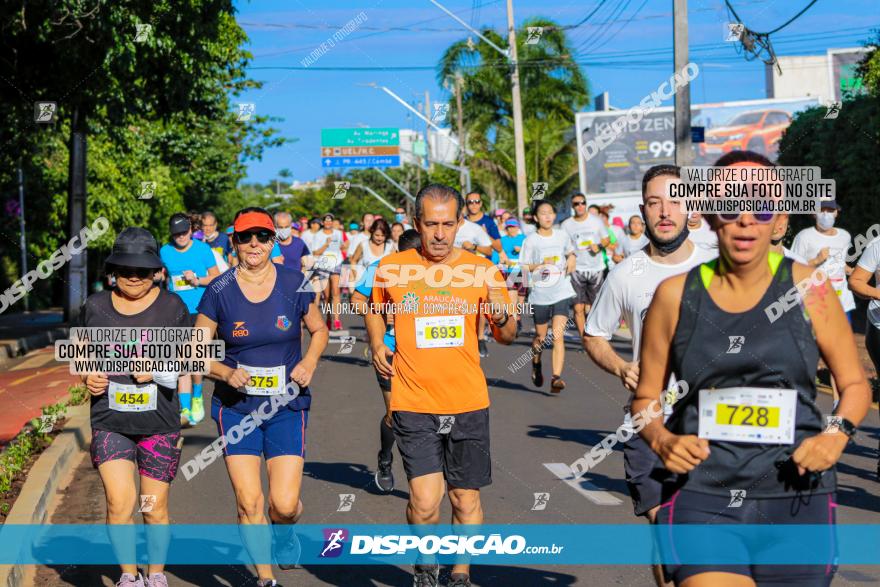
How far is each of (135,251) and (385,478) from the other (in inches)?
134

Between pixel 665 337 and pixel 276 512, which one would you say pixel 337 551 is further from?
pixel 665 337

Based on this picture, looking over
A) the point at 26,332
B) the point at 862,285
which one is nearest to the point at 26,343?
the point at 26,332

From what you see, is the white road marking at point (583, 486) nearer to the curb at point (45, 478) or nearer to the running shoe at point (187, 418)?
the curb at point (45, 478)

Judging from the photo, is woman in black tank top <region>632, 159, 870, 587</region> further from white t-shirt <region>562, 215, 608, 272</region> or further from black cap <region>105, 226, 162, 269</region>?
white t-shirt <region>562, 215, 608, 272</region>

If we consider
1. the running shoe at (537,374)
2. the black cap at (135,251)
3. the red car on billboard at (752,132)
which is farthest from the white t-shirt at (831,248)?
the red car on billboard at (752,132)

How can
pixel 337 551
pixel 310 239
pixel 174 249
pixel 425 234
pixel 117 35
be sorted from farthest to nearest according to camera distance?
pixel 310 239, pixel 117 35, pixel 174 249, pixel 337 551, pixel 425 234

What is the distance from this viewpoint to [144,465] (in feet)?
19.9

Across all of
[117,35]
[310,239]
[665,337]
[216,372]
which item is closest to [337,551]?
[216,372]

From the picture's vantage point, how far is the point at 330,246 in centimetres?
2134

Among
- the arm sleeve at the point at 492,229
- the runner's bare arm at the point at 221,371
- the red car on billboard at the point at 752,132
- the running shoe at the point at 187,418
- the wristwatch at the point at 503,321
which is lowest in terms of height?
the running shoe at the point at 187,418

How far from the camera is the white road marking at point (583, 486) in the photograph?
328 inches

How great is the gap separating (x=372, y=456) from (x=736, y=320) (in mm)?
7079

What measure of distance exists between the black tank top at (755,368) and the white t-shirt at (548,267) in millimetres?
10427

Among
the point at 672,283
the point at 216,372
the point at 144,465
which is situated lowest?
the point at 144,465
